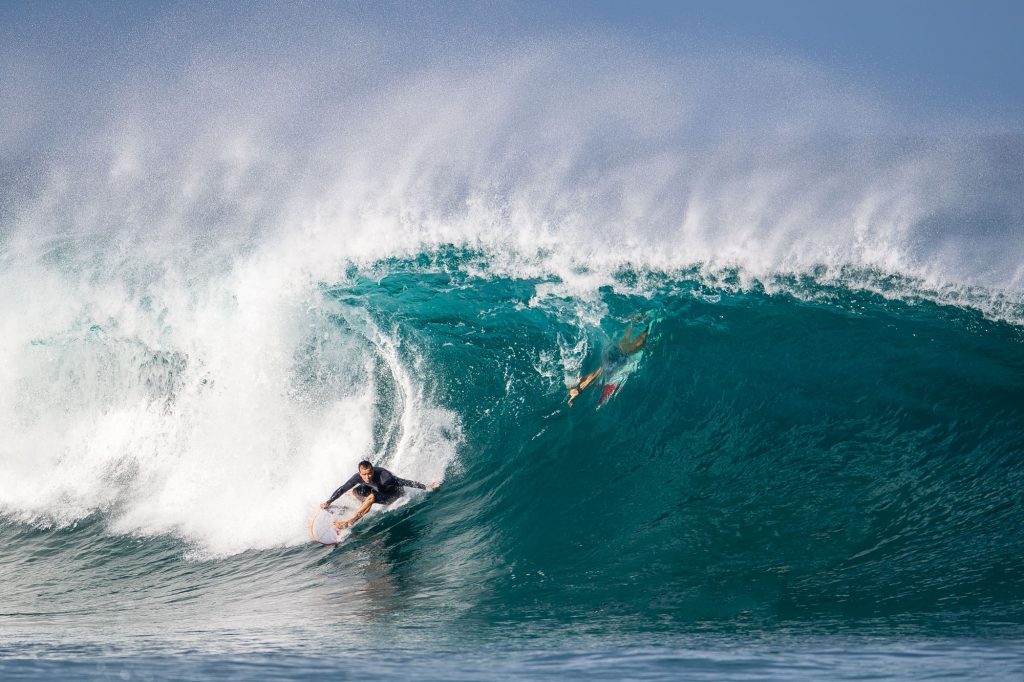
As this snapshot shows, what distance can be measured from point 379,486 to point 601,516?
8.36 feet

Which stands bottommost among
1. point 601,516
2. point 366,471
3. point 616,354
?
point 601,516

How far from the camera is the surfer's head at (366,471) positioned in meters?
8.46

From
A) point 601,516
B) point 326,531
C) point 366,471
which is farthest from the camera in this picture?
point 366,471

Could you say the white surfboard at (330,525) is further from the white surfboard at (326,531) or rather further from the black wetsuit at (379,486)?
the black wetsuit at (379,486)

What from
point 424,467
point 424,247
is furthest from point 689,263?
point 424,467

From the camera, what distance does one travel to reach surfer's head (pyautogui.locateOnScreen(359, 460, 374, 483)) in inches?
333

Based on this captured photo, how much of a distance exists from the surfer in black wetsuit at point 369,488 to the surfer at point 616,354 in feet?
9.20

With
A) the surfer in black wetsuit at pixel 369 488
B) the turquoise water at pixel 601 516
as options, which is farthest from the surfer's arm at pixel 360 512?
the turquoise water at pixel 601 516

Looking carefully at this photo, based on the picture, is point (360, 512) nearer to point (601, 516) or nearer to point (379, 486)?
point (379, 486)

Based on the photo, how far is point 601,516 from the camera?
7.92 m

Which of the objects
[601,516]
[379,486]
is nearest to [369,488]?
[379,486]

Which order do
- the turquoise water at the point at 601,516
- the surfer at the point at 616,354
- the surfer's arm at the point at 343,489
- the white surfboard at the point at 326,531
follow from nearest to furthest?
the turquoise water at the point at 601,516
the white surfboard at the point at 326,531
the surfer's arm at the point at 343,489
the surfer at the point at 616,354

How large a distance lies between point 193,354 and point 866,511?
9.44 meters

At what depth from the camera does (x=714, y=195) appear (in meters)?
17.1
